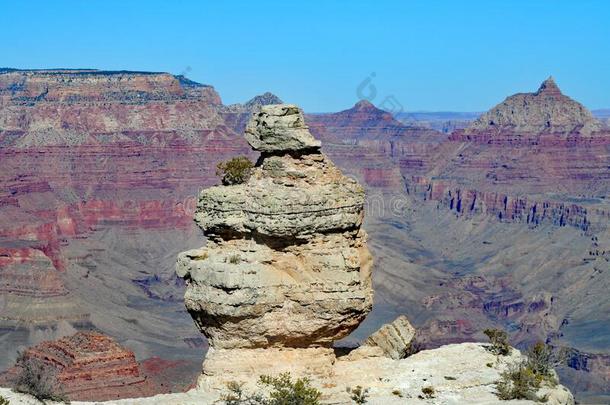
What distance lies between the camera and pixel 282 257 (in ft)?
80.0

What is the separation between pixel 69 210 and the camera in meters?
144

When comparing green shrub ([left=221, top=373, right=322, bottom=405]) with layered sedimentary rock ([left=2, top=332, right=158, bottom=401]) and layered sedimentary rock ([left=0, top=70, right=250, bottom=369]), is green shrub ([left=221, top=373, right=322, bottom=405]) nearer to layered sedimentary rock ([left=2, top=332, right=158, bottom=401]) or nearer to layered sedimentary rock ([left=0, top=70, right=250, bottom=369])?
layered sedimentary rock ([left=2, top=332, right=158, bottom=401])

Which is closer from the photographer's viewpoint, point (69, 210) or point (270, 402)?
point (270, 402)

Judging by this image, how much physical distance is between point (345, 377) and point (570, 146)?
173 meters

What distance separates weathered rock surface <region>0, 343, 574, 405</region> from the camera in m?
23.9

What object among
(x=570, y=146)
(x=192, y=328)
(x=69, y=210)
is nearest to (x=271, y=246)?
(x=192, y=328)

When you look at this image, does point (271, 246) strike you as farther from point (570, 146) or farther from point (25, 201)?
point (570, 146)

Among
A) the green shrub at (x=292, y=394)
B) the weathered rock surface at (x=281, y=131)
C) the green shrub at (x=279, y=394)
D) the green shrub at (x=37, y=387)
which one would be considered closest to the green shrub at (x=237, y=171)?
the weathered rock surface at (x=281, y=131)

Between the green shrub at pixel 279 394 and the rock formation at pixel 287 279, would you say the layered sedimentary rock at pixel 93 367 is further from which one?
the green shrub at pixel 279 394

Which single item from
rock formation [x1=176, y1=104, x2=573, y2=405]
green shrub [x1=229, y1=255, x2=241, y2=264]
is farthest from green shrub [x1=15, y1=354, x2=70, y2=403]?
green shrub [x1=229, y1=255, x2=241, y2=264]

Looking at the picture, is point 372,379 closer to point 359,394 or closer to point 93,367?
point 359,394

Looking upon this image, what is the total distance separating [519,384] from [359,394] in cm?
389

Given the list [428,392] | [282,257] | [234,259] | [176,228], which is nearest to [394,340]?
[428,392]

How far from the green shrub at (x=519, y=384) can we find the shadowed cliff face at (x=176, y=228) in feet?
196
